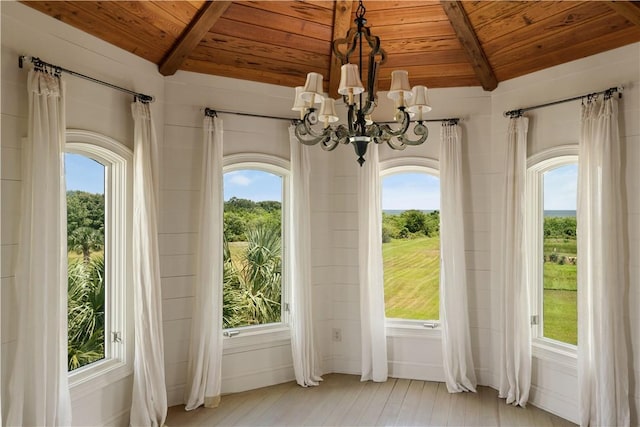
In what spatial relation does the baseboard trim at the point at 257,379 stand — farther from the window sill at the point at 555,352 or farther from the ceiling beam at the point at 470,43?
→ the ceiling beam at the point at 470,43

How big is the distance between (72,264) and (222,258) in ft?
4.34

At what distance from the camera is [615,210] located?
339 centimetres

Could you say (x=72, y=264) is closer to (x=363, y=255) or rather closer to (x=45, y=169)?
(x=45, y=169)

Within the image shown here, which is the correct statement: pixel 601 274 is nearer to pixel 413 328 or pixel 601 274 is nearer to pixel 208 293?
pixel 413 328

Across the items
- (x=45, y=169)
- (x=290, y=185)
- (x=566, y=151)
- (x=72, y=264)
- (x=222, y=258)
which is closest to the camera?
(x=45, y=169)

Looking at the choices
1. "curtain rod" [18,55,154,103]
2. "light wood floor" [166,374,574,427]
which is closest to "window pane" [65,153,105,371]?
"curtain rod" [18,55,154,103]

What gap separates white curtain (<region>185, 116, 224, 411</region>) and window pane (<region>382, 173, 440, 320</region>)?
189 cm

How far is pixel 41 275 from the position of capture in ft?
9.20

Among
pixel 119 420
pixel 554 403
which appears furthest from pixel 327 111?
pixel 554 403

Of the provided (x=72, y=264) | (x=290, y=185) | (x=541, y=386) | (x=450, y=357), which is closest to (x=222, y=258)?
(x=290, y=185)

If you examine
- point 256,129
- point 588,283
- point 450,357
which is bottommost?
point 450,357

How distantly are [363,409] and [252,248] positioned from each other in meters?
1.89

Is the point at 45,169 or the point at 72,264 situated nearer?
the point at 45,169

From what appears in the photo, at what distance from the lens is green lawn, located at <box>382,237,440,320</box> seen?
4.87 meters
